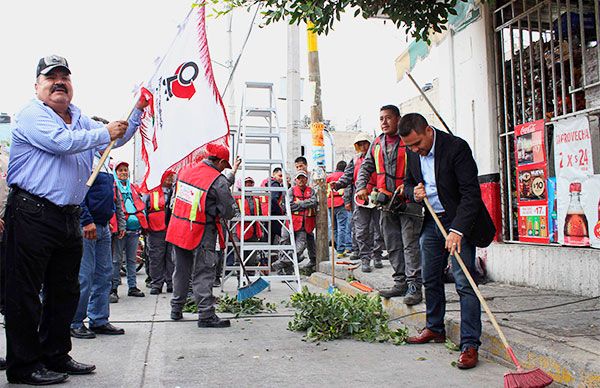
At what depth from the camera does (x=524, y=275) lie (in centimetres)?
657

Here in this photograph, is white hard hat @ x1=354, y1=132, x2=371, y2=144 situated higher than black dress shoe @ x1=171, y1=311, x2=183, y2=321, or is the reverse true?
white hard hat @ x1=354, y1=132, x2=371, y2=144

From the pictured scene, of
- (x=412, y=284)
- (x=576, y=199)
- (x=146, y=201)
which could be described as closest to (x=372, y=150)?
(x=412, y=284)

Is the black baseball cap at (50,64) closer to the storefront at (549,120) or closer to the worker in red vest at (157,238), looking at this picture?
the worker in red vest at (157,238)

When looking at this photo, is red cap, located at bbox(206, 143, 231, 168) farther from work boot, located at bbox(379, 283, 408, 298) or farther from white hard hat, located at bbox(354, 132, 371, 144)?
white hard hat, located at bbox(354, 132, 371, 144)

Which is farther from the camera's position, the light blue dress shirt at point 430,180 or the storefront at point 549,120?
the storefront at point 549,120

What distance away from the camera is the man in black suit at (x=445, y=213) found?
4207 millimetres

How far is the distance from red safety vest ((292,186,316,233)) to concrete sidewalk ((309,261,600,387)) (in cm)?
285

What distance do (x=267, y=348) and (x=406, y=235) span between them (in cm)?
187

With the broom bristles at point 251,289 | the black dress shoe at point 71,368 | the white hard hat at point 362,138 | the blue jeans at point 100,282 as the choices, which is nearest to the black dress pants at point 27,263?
the black dress shoe at point 71,368

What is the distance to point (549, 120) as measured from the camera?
6477 millimetres

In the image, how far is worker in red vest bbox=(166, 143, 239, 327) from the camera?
19.9 ft

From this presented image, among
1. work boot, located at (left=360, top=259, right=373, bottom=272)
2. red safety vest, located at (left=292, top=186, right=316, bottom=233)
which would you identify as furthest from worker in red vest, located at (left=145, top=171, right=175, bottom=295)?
work boot, located at (left=360, top=259, right=373, bottom=272)

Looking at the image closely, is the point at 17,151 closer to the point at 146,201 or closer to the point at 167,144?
the point at 167,144

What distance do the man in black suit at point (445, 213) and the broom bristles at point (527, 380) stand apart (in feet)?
2.65
